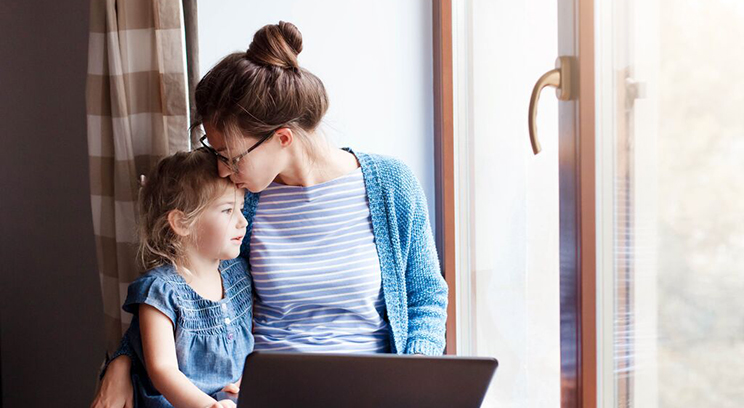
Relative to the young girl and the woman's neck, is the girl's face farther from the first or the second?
the woman's neck

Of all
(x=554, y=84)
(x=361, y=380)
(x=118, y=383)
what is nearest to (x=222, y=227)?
(x=118, y=383)

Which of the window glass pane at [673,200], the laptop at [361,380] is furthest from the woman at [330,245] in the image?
the window glass pane at [673,200]

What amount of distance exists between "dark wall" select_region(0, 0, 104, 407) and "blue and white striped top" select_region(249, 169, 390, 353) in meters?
0.84

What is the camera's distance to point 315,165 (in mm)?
1520

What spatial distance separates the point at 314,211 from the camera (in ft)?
4.98

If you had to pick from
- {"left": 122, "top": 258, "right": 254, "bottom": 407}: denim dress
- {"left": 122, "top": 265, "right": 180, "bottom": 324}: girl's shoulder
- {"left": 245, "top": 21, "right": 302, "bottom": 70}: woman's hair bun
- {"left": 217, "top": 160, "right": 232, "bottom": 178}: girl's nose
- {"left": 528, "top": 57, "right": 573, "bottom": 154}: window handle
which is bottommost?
{"left": 122, "top": 258, "right": 254, "bottom": 407}: denim dress

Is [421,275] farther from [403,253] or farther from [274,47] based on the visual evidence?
[274,47]

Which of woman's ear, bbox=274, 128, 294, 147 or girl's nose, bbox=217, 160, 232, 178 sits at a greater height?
woman's ear, bbox=274, 128, 294, 147

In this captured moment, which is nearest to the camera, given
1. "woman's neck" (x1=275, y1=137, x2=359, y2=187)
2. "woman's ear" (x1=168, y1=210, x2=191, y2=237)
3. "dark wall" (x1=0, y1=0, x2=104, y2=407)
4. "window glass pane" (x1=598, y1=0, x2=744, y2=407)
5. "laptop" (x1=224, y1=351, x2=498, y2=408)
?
"window glass pane" (x1=598, y1=0, x2=744, y2=407)

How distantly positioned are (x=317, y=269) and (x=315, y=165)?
0.21 metres

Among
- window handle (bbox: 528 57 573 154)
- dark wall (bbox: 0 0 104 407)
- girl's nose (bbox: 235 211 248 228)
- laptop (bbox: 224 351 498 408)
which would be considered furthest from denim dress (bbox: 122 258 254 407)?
dark wall (bbox: 0 0 104 407)

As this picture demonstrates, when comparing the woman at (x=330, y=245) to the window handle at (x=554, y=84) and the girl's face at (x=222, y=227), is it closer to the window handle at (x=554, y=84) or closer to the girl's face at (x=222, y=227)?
the girl's face at (x=222, y=227)

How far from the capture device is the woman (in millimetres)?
1448

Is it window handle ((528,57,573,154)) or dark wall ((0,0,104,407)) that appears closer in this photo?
window handle ((528,57,573,154))
